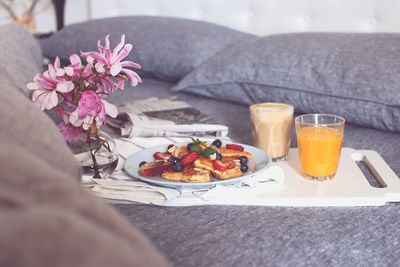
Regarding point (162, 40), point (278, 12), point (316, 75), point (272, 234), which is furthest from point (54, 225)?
point (278, 12)

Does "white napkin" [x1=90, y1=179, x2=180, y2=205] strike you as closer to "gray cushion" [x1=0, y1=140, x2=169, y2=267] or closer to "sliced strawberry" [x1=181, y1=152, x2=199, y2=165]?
"sliced strawberry" [x1=181, y1=152, x2=199, y2=165]

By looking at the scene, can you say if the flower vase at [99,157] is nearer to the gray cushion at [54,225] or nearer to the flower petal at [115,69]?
the flower petal at [115,69]

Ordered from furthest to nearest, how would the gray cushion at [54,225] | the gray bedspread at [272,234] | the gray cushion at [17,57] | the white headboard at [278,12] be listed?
the white headboard at [278,12]
the gray cushion at [17,57]
the gray bedspread at [272,234]
the gray cushion at [54,225]

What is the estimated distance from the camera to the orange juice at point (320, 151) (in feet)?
2.43

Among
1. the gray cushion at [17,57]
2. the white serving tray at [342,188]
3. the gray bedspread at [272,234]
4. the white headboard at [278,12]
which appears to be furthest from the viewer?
the white headboard at [278,12]

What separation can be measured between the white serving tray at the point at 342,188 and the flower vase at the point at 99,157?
238mm

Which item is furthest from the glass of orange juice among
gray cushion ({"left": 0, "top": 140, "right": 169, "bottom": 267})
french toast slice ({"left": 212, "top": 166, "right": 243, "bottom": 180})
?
gray cushion ({"left": 0, "top": 140, "right": 169, "bottom": 267})

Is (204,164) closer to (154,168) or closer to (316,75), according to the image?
(154,168)

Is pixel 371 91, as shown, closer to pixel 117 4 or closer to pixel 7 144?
pixel 7 144

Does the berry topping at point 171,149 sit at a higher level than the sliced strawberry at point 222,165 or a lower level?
lower

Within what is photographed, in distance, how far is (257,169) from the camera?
734 mm


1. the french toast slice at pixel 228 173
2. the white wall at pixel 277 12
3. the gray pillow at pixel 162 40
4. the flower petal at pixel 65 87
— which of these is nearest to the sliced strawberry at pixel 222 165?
the french toast slice at pixel 228 173

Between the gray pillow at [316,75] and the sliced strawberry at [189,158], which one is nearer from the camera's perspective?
the sliced strawberry at [189,158]

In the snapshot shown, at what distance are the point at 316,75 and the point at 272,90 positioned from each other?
0.37 feet
